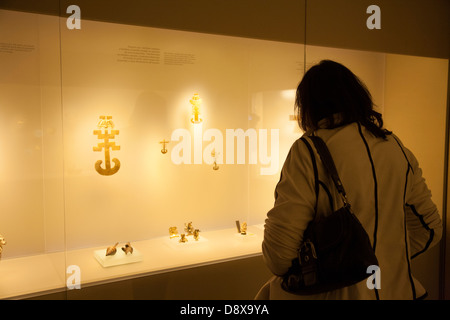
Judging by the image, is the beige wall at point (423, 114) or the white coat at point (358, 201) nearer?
the white coat at point (358, 201)

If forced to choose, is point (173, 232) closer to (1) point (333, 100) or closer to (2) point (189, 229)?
(2) point (189, 229)

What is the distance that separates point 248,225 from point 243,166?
405 millimetres

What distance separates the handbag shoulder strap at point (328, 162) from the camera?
1197 millimetres

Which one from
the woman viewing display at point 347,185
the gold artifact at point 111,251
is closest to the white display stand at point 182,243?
the gold artifact at point 111,251

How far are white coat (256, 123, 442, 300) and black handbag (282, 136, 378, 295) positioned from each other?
0.11 feet

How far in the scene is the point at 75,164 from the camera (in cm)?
227

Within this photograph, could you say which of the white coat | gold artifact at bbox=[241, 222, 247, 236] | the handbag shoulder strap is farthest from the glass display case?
the handbag shoulder strap

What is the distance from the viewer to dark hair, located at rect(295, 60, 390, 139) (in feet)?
4.39

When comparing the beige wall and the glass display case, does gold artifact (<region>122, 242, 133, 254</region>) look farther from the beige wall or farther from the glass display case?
the beige wall

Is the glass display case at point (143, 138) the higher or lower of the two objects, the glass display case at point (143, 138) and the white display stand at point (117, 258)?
the higher

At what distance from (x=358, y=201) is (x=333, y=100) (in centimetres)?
33

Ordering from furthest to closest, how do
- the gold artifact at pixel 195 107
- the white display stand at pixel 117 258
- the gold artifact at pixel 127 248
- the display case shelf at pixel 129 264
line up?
the gold artifact at pixel 195 107
the gold artifact at pixel 127 248
the white display stand at pixel 117 258
the display case shelf at pixel 129 264

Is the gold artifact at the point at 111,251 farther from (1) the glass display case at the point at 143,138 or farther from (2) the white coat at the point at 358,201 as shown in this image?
(2) the white coat at the point at 358,201
